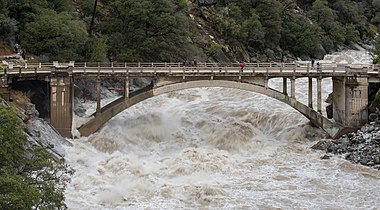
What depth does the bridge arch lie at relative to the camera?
48469 mm

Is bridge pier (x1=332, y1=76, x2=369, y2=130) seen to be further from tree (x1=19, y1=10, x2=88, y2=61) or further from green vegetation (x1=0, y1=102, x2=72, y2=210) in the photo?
green vegetation (x1=0, y1=102, x2=72, y2=210)

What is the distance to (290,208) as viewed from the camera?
32531 millimetres

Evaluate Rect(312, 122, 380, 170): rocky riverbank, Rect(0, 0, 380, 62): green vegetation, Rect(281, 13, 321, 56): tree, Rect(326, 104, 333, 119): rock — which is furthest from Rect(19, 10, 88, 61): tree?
Rect(281, 13, 321, 56): tree

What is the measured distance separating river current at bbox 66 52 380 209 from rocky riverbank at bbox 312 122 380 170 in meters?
0.90

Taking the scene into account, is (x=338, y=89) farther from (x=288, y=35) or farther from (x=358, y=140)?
(x=288, y=35)

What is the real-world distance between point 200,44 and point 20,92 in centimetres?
3960

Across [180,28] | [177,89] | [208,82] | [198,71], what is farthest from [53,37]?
[180,28]

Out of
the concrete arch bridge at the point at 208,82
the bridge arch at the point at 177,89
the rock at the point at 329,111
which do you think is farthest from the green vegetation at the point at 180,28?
the rock at the point at 329,111

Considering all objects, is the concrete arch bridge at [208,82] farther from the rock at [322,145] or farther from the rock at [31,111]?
the rock at [322,145]

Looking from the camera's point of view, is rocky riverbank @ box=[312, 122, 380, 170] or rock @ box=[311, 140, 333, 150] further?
rock @ box=[311, 140, 333, 150]

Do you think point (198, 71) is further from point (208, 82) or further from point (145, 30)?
point (145, 30)

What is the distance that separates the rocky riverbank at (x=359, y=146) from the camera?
41.8 metres

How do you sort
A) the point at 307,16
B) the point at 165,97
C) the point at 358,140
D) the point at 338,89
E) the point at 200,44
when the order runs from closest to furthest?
the point at 358,140
the point at 338,89
the point at 165,97
the point at 200,44
the point at 307,16

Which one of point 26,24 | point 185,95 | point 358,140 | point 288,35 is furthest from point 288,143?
point 288,35
